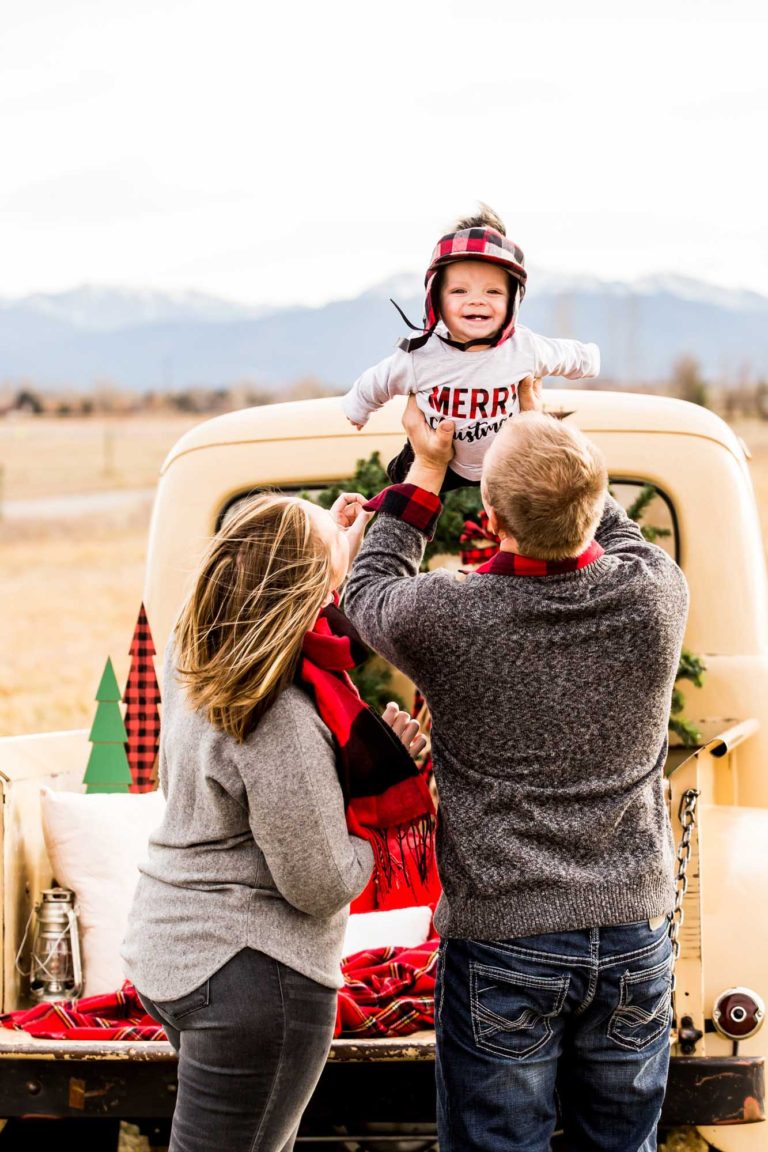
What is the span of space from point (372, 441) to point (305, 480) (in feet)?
0.90

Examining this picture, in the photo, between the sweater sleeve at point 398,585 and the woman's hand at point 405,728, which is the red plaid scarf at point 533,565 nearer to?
the sweater sleeve at point 398,585

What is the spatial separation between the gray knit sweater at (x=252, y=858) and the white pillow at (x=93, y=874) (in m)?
1.28

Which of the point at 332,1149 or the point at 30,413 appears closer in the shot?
the point at 332,1149

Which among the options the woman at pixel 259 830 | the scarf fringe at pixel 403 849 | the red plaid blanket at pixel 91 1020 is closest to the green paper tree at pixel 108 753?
the red plaid blanket at pixel 91 1020

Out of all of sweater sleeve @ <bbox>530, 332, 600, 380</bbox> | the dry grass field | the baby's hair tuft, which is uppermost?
the baby's hair tuft

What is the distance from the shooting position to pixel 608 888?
233cm

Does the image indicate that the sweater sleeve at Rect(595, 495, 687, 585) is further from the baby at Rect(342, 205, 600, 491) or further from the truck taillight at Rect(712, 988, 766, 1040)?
the truck taillight at Rect(712, 988, 766, 1040)

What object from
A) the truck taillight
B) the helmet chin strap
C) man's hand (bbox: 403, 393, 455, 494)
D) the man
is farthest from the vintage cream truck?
the man

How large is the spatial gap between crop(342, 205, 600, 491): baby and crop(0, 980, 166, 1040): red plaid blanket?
143 cm

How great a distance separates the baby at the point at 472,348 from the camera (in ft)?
9.11

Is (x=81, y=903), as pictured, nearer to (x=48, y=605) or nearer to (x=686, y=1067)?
(x=686, y=1067)

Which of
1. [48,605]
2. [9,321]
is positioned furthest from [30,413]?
[9,321]

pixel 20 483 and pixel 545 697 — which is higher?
pixel 545 697

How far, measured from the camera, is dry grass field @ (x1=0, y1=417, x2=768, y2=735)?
60.8 ft
